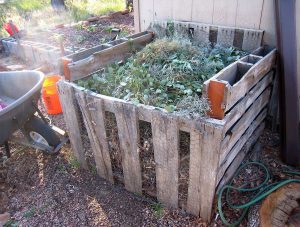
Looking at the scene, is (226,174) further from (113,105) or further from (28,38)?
(28,38)

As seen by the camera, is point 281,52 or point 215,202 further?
point 281,52

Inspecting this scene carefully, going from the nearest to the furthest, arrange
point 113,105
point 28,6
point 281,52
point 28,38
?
point 113,105, point 281,52, point 28,38, point 28,6

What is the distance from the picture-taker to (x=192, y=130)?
2.01 meters

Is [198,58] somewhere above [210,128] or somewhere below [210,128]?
above

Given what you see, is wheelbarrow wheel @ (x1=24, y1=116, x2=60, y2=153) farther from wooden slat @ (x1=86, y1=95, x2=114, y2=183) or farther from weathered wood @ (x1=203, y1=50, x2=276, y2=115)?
weathered wood @ (x1=203, y1=50, x2=276, y2=115)

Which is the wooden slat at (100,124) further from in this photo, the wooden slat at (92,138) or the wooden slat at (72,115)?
the wooden slat at (72,115)

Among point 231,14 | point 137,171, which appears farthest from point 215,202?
point 231,14

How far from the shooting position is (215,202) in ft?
7.85

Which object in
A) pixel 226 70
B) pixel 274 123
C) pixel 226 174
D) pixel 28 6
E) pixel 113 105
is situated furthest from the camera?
pixel 28 6

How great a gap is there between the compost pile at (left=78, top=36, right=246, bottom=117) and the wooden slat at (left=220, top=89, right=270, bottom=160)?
1.18ft

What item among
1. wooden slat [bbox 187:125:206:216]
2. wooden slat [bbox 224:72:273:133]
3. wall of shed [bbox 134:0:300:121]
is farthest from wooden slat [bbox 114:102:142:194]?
wall of shed [bbox 134:0:300:121]

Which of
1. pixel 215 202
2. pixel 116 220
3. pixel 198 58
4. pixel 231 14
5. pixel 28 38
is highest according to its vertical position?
pixel 231 14

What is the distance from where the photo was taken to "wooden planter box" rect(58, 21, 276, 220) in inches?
78.6

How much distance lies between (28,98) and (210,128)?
181 cm
